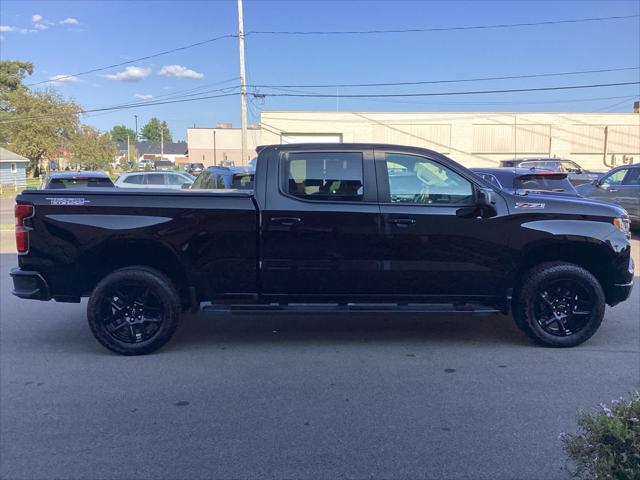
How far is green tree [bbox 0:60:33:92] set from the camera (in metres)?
63.2

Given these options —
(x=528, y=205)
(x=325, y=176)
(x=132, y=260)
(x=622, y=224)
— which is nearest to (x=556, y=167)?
(x=622, y=224)

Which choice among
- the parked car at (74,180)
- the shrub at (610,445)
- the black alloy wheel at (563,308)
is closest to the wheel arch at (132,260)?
the black alloy wheel at (563,308)

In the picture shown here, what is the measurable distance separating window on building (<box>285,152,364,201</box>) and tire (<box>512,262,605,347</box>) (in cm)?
191

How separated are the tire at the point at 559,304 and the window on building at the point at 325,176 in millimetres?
1914

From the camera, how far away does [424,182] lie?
5.38 meters

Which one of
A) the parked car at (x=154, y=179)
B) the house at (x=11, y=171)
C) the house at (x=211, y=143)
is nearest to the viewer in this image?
the parked car at (x=154, y=179)

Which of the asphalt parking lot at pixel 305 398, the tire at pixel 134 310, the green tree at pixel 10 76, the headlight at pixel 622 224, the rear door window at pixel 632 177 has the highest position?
the green tree at pixel 10 76

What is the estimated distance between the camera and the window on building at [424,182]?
17.5 ft

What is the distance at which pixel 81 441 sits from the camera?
12.2ft

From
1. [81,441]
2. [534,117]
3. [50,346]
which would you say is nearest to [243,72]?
[50,346]

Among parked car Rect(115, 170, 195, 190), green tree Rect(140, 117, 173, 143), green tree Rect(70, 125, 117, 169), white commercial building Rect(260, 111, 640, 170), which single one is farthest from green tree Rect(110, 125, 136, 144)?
parked car Rect(115, 170, 195, 190)

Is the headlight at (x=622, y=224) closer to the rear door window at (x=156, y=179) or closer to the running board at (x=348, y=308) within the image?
the running board at (x=348, y=308)

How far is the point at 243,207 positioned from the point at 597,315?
Answer: 3599 millimetres

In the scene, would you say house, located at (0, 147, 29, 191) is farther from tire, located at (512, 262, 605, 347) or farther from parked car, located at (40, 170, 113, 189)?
tire, located at (512, 262, 605, 347)
